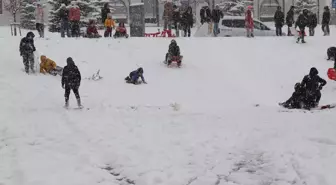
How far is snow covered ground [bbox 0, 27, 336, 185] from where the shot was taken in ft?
26.5

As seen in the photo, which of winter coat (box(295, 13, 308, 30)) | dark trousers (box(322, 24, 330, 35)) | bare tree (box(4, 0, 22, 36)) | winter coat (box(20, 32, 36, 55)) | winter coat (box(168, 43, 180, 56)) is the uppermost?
bare tree (box(4, 0, 22, 36))

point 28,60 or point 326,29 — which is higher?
point 326,29

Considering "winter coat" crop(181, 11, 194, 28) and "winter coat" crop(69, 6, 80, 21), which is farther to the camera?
"winter coat" crop(181, 11, 194, 28)

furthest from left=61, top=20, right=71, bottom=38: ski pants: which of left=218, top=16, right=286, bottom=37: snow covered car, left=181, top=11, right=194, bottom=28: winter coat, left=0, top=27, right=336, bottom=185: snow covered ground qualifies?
left=218, top=16, right=286, bottom=37: snow covered car

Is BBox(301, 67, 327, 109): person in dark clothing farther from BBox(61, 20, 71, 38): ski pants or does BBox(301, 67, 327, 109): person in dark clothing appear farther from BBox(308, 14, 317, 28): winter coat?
BBox(61, 20, 71, 38): ski pants

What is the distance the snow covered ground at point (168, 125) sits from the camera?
8.09m

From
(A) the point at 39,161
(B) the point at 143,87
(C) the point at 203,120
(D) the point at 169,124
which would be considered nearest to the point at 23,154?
(A) the point at 39,161

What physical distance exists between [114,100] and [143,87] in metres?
2.15

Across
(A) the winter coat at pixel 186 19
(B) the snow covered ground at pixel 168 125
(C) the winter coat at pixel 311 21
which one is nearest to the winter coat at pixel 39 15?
(B) the snow covered ground at pixel 168 125

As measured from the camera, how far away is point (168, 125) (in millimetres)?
11156

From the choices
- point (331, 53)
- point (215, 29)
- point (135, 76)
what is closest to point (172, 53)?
point (135, 76)

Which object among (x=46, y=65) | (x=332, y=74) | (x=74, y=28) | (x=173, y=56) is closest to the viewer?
(x=332, y=74)

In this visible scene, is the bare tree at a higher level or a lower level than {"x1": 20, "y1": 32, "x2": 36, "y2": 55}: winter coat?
higher

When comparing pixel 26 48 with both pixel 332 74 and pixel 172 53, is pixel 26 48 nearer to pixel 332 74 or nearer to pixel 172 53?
pixel 172 53
